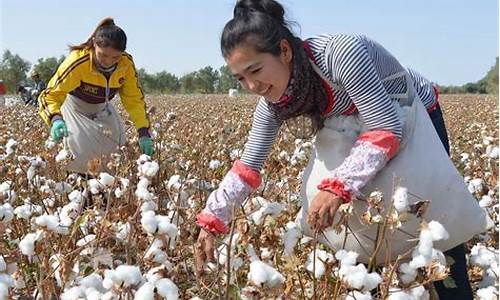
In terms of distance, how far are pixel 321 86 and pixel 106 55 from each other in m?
1.78

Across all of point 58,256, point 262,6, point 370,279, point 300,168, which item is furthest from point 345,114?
point 300,168

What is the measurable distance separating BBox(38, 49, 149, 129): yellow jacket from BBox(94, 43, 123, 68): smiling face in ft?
0.20

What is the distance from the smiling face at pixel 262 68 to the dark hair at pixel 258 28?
0.01 m

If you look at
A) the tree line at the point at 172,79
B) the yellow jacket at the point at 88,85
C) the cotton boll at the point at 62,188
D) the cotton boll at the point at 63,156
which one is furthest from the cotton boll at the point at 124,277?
the tree line at the point at 172,79

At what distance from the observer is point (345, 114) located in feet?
6.25

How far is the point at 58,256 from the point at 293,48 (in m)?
0.76

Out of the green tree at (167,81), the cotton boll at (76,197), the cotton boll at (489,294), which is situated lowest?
the green tree at (167,81)

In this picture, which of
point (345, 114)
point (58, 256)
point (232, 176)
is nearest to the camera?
point (58, 256)

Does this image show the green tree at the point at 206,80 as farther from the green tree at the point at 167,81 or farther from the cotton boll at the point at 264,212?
the cotton boll at the point at 264,212

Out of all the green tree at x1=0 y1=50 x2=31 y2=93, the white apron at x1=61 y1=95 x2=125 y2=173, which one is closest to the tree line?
the green tree at x1=0 y1=50 x2=31 y2=93

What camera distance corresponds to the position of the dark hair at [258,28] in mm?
1761

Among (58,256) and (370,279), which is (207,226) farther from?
(370,279)

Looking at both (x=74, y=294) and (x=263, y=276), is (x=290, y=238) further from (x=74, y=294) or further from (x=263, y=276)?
(x=74, y=294)

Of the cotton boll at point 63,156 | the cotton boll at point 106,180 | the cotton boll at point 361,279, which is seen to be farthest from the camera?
the cotton boll at point 63,156
